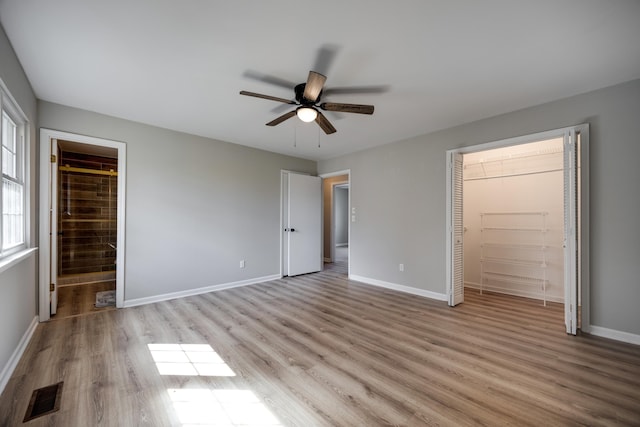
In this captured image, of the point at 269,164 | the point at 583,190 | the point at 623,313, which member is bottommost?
the point at 623,313

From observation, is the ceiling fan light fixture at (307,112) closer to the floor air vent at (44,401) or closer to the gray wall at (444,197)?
the gray wall at (444,197)

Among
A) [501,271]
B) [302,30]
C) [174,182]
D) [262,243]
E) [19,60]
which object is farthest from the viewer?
[262,243]

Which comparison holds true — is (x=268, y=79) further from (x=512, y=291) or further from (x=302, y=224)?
(x=512, y=291)

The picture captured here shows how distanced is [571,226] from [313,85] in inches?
119

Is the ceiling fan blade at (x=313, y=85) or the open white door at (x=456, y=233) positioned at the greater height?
the ceiling fan blade at (x=313, y=85)

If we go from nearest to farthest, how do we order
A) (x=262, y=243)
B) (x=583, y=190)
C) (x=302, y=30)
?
(x=302, y=30)
(x=583, y=190)
(x=262, y=243)

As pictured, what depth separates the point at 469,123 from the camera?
3666mm

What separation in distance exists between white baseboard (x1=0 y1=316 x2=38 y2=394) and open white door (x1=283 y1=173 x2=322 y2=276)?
3472 mm

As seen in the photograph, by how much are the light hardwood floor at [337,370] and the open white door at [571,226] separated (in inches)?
13.9

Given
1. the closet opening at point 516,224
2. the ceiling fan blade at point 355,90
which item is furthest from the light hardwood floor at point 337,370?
the ceiling fan blade at point 355,90

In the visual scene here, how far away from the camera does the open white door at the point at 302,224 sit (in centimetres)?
540

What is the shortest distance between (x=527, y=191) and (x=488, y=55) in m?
2.89

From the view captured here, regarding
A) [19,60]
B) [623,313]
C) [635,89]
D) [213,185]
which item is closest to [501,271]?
[623,313]

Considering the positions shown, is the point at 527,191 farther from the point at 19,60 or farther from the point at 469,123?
the point at 19,60
